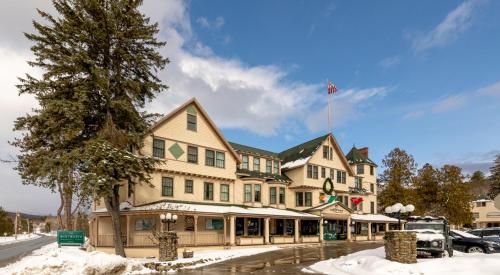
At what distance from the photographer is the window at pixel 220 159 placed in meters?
37.6

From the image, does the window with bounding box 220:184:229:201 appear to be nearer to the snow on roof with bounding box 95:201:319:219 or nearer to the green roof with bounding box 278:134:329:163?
the snow on roof with bounding box 95:201:319:219

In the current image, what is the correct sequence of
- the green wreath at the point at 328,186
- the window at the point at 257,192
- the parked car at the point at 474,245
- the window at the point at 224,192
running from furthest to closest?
1. the green wreath at the point at 328,186
2. the window at the point at 257,192
3. the window at the point at 224,192
4. the parked car at the point at 474,245

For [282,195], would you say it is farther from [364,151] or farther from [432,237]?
[432,237]

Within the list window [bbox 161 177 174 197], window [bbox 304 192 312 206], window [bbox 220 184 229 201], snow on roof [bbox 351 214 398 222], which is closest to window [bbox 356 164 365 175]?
snow on roof [bbox 351 214 398 222]

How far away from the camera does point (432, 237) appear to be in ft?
68.3

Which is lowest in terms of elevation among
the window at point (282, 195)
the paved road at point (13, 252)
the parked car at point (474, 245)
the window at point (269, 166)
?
the paved road at point (13, 252)

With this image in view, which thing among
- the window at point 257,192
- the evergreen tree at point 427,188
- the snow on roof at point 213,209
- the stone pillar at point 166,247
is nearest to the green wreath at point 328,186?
the snow on roof at point 213,209

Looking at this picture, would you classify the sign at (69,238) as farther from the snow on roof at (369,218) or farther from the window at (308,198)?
the snow on roof at (369,218)

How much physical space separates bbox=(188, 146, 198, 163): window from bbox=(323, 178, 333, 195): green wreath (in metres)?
16.4

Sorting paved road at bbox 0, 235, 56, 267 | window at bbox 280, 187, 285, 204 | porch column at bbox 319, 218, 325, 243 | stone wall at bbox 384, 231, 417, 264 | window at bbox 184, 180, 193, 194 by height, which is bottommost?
paved road at bbox 0, 235, 56, 267

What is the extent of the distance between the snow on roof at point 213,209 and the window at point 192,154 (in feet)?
12.2

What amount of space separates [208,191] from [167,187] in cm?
429

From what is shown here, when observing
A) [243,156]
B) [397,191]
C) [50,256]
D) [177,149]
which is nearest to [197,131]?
[177,149]

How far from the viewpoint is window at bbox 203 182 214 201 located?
36.1 meters
